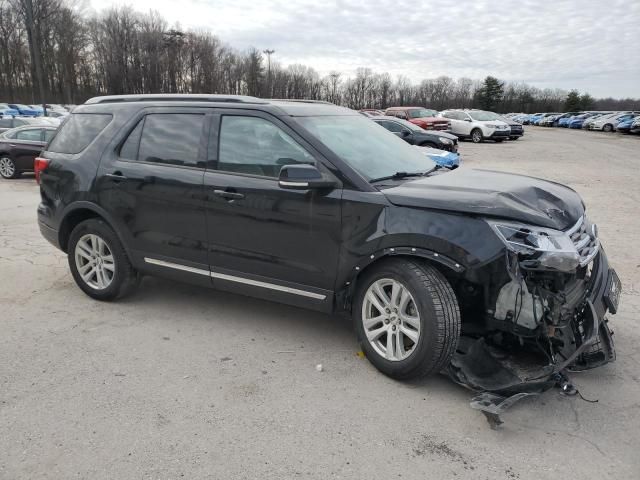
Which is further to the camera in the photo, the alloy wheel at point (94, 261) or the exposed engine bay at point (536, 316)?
the alloy wheel at point (94, 261)

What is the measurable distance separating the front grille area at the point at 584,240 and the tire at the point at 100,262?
369 cm

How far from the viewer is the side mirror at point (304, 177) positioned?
11.5 ft

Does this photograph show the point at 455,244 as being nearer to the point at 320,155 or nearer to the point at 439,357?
the point at 439,357

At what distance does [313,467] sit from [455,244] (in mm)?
1536

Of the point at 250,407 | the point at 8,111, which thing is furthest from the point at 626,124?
the point at 8,111

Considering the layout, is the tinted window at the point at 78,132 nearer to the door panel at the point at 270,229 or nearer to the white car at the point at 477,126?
the door panel at the point at 270,229

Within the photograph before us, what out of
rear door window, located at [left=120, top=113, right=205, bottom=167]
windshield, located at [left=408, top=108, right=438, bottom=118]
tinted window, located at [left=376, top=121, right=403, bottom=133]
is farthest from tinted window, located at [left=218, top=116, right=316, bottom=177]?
windshield, located at [left=408, top=108, right=438, bottom=118]

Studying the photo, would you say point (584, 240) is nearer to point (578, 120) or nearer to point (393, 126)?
point (393, 126)

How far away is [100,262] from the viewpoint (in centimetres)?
485

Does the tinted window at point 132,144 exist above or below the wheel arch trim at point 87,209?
above

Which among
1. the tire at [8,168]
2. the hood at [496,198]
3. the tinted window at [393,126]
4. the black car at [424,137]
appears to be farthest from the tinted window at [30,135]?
the hood at [496,198]

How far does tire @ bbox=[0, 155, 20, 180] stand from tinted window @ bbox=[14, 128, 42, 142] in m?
0.67

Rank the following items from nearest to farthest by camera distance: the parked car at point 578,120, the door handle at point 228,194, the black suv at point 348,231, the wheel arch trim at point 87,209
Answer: the black suv at point 348,231 < the door handle at point 228,194 < the wheel arch trim at point 87,209 < the parked car at point 578,120

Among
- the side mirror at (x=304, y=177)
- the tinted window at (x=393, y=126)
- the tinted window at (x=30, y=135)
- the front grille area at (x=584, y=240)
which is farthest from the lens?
the tinted window at (x=393, y=126)
